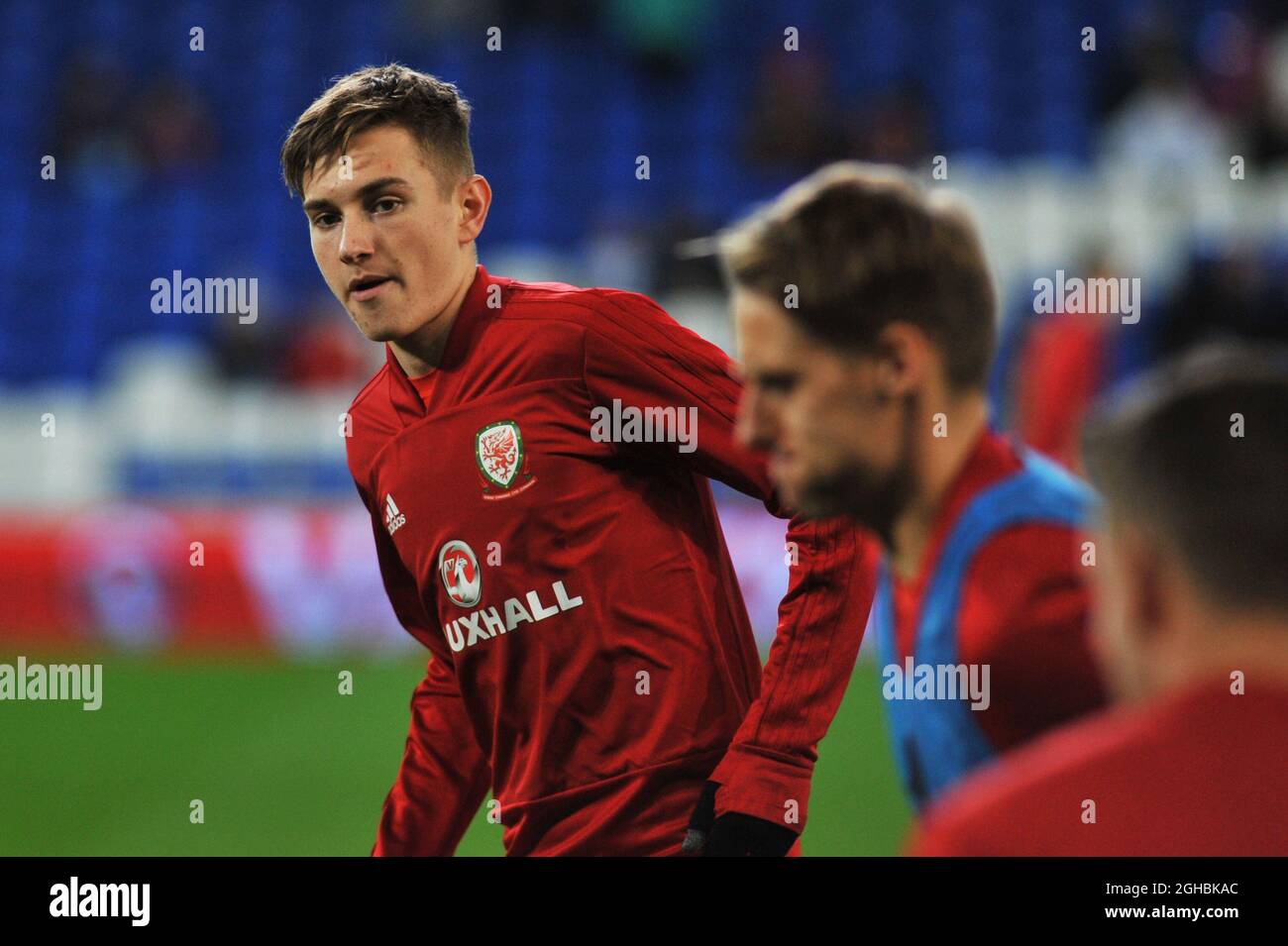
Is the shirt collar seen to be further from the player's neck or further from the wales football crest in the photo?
the player's neck

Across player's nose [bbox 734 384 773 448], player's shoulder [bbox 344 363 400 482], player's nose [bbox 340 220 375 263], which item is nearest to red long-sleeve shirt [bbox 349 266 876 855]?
player's shoulder [bbox 344 363 400 482]

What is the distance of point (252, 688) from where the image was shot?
30.0ft

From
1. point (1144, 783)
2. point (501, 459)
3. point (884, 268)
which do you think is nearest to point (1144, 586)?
point (1144, 783)

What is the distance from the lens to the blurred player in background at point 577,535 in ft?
8.96

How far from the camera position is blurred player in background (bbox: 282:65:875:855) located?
108 inches

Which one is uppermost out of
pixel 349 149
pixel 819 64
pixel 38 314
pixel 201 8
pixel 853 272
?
pixel 201 8

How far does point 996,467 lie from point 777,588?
22.8ft

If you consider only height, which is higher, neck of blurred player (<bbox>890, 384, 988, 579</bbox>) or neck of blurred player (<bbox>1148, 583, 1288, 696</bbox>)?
neck of blurred player (<bbox>890, 384, 988, 579</bbox>)

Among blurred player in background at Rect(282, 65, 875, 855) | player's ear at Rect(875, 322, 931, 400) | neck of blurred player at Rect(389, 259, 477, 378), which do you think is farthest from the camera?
neck of blurred player at Rect(389, 259, 477, 378)

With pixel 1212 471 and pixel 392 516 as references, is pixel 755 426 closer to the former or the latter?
pixel 1212 471

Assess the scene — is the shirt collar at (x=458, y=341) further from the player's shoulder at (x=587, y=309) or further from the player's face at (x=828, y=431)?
the player's face at (x=828, y=431)

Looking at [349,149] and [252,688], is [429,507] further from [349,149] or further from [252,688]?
[252,688]

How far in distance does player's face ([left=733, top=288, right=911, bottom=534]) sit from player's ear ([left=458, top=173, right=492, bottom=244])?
2.99 ft
